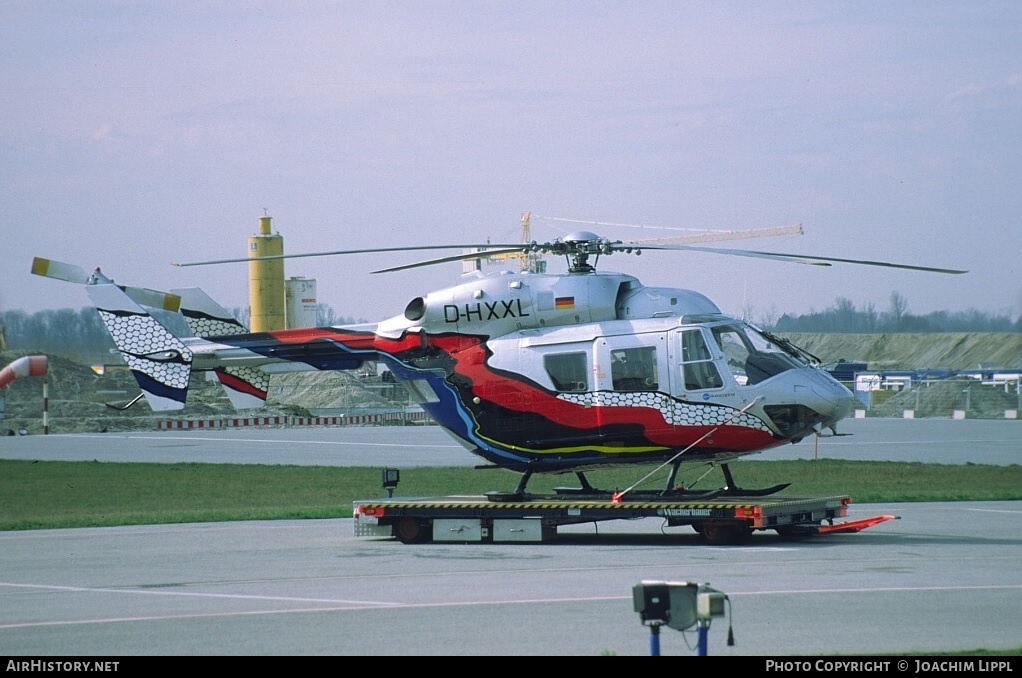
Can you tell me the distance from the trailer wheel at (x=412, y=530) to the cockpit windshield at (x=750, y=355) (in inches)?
190

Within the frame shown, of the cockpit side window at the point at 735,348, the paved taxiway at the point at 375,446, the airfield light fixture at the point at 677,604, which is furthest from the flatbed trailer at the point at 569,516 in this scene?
the paved taxiway at the point at 375,446

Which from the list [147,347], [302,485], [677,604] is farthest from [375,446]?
[677,604]

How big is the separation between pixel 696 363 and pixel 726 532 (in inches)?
88.3

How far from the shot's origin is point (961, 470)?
28016 millimetres

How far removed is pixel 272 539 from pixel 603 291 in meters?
6.01

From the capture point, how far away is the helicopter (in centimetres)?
1617

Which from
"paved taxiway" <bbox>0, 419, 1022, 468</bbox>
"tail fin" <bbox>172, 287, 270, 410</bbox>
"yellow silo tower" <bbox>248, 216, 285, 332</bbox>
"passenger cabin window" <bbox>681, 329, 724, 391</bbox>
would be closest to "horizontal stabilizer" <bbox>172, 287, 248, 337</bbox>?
"tail fin" <bbox>172, 287, 270, 410</bbox>

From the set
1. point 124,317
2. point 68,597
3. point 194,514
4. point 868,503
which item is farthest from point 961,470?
point 68,597

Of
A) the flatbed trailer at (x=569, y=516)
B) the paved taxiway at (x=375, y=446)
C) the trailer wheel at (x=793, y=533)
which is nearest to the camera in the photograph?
the flatbed trailer at (x=569, y=516)

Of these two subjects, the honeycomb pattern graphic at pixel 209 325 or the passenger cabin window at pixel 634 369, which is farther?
the honeycomb pattern graphic at pixel 209 325

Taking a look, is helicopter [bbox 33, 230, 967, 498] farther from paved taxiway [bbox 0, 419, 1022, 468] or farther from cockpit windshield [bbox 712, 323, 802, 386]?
paved taxiway [bbox 0, 419, 1022, 468]

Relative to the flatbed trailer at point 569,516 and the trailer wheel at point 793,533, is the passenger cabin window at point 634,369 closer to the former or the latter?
the flatbed trailer at point 569,516

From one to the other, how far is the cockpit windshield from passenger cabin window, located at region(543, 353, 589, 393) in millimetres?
1845

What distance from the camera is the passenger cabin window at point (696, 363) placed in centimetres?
1622
